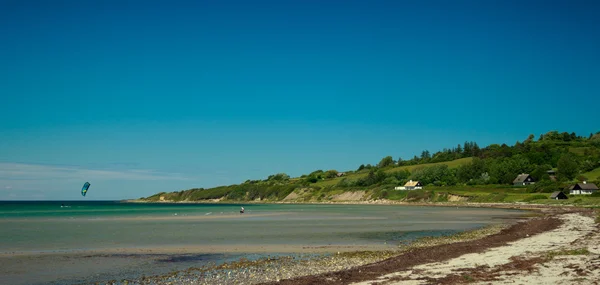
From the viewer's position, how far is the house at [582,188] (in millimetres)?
100438

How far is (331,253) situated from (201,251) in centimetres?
764

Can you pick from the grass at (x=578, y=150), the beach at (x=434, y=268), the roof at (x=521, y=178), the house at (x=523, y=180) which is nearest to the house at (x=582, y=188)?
the house at (x=523, y=180)

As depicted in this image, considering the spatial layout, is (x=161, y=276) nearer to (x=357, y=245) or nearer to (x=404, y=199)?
(x=357, y=245)

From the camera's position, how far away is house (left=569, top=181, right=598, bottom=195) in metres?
100

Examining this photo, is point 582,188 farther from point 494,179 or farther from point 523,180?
point 494,179

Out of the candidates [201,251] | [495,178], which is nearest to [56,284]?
[201,251]

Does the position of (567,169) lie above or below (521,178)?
above

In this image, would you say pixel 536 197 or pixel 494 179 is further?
pixel 494 179

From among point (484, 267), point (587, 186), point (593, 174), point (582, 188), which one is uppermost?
point (593, 174)

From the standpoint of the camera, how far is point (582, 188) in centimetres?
10150

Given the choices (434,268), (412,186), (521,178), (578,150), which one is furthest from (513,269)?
(578,150)

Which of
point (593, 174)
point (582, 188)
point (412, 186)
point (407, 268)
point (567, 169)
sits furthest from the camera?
point (412, 186)

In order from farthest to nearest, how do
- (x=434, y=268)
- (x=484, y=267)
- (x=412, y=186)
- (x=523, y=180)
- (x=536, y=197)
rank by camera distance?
(x=412, y=186) → (x=523, y=180) → (x=536, y=197) → (x=434, y=268) → (x=484, y=267)

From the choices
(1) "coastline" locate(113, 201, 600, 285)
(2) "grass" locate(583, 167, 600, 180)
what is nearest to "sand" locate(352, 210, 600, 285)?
(1) "coastline" locate(113, 201, 600, 285)
